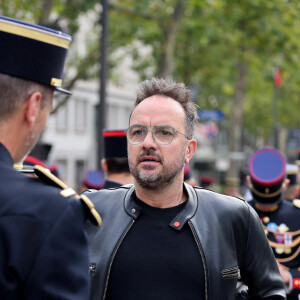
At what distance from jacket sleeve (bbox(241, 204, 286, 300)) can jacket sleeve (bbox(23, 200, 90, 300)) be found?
1548 mm

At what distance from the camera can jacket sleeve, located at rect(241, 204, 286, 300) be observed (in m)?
4.03

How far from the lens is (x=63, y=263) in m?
2.54

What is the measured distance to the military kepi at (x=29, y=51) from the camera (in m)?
2.69

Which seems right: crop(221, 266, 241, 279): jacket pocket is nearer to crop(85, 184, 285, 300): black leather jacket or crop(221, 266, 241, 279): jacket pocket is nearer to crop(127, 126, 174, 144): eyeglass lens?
crop(85, 184, 285, 300): black leather jacket

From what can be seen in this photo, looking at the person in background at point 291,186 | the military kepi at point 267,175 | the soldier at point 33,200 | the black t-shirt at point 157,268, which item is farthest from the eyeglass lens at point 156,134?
the person in background at point 291,186

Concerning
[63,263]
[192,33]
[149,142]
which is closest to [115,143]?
[149,142]

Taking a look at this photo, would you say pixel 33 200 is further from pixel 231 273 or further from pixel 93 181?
pixel 93 181

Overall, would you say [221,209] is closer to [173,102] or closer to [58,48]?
[173,102]

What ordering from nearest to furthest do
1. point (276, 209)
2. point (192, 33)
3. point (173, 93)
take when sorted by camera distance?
point (173, 93)
point (276, 209)
point (192, 33)

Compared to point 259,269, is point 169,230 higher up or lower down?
higher up

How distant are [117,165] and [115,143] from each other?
0.31m

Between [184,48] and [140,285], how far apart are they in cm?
3033

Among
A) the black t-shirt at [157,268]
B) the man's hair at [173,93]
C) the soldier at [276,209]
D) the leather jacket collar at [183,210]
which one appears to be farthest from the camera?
the soldier at [276,209]

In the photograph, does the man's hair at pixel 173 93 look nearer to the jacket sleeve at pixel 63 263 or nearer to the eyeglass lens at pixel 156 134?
the eyeglass lens at pixel 156 134
